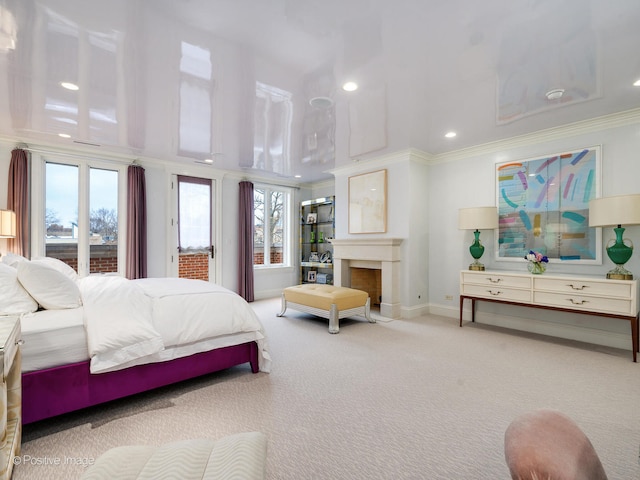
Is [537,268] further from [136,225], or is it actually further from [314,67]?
[136,225]

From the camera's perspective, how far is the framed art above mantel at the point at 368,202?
16.8ft

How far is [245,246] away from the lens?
608 cm

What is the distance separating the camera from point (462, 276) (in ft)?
14.2

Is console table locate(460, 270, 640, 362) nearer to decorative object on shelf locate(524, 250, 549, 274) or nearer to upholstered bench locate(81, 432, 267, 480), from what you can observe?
decorative object on shelf locate(524, 250, 549, 274)

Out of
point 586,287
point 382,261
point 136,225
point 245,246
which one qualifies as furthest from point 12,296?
point 586,287

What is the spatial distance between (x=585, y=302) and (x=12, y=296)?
16.3 feet

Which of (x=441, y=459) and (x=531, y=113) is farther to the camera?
(x=531, y=113)

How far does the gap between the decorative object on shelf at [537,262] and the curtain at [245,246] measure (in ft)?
14.6

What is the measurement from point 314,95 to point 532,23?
1.71 meters

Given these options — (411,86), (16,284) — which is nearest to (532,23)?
(411,86)

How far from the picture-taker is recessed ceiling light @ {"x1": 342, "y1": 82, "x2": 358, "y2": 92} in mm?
2781

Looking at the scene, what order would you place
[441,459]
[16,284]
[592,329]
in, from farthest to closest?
[592,329]
[16,284]
[441,459]

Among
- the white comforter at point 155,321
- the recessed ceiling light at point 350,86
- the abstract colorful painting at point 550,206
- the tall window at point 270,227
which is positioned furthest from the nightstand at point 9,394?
the tall window at point 270,227

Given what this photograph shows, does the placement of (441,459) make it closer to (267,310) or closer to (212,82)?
(212,82)
